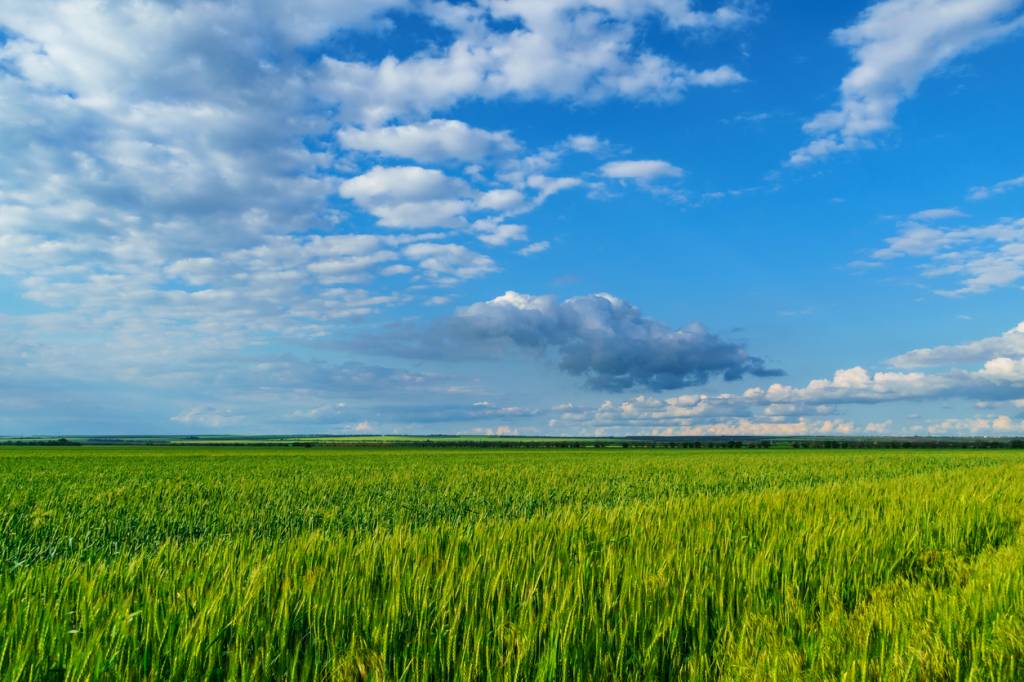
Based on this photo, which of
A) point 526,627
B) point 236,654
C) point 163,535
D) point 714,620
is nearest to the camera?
point 236,654

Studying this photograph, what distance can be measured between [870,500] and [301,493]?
39.4ft

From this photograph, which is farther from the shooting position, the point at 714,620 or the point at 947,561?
the point at 947,561

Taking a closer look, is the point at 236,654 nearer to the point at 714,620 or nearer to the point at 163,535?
the point at 714,620

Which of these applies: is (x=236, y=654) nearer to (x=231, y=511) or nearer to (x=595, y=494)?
(x=231, y=511)

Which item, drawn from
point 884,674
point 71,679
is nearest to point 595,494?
point 884,674

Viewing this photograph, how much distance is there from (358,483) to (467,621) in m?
14.2

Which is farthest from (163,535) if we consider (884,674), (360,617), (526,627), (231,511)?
(884,674)

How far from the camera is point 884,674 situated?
3.33 metres

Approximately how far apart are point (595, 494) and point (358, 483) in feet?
21.3

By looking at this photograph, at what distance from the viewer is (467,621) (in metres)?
3.88

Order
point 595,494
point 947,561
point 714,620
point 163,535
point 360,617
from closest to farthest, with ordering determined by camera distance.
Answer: point 360,617 → point 714,620 → point 947,561 → point 163,535 → point 595,494

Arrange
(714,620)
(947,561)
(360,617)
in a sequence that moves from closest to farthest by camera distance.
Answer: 1. (360,617)
2. (714,620)
3. (947,561)

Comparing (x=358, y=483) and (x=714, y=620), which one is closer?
(x=714, y=620)

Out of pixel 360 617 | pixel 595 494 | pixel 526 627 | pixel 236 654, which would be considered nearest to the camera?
pixel 236 654
